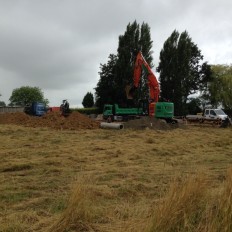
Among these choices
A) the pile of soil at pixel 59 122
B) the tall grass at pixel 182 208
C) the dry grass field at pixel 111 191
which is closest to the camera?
the tall grass at pixel 182 208

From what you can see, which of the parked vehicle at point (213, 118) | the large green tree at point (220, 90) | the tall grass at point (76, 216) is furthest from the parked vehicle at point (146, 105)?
the large green tree at point (220, 90)

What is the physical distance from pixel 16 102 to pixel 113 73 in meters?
76.3

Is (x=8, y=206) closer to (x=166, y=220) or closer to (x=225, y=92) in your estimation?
(x=166, y=220)

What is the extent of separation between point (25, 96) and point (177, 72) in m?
78.2

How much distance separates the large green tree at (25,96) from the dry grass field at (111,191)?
111176 mm

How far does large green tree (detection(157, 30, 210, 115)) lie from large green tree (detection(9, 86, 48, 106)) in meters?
72.0

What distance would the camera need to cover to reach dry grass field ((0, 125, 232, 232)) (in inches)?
151

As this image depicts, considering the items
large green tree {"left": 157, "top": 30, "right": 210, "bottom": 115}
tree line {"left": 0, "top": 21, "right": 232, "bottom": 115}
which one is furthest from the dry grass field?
large green tree {"left": 157, "top": 30, "right": 210, "bottom": 115}

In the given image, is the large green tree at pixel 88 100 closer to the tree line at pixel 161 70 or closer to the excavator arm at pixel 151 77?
the tree line at pixel 161 70

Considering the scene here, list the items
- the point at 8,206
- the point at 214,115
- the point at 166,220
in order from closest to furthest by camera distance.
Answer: the point at 166,220, the point at 8,206, the point at 214,115

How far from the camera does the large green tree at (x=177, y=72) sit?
172 ft

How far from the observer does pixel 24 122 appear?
27484 mm

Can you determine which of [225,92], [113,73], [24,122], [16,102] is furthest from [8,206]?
[16,102]

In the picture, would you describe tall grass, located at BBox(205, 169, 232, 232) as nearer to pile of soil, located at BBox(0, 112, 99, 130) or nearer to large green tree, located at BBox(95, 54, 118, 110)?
pile of soil, located at BBox(0, 112, 99, 130)
